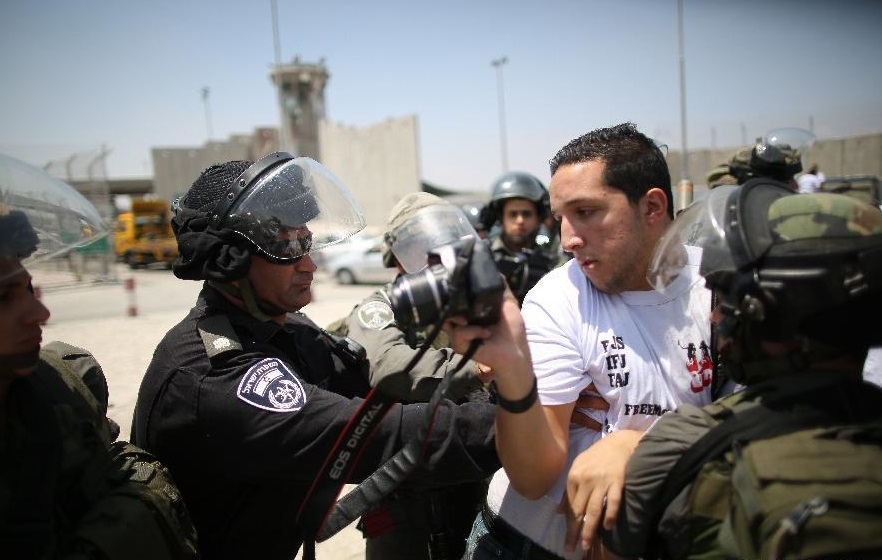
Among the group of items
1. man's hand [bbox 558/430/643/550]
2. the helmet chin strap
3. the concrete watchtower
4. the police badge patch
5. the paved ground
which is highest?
the concrete watchtower

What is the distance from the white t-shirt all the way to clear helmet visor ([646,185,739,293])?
9 centimetres

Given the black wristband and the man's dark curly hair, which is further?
the man's dark curly hair

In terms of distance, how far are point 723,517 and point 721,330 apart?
0.39 m

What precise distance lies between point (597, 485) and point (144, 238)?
1093 inches

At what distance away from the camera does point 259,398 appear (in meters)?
1.62

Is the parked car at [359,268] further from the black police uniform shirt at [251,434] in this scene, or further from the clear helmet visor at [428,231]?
the black police uniform shirt at [251,434]

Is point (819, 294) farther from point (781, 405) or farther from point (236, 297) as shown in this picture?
point (236, 297)

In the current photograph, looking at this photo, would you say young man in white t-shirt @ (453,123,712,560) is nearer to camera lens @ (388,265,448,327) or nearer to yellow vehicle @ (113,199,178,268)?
camera lens @ (388,265,448,327)

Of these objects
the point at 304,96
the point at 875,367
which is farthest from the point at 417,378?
the point at 304,96

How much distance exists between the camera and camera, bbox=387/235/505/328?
1.19m

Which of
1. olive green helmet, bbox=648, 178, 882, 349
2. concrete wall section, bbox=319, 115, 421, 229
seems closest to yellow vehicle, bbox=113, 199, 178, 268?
concrete wall section, bbox=319, 115, 421, 229

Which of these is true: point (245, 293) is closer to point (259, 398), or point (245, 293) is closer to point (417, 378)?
point (259, 398)

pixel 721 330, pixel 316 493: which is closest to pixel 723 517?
pixel 721 330

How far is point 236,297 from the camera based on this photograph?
1.93 metres
